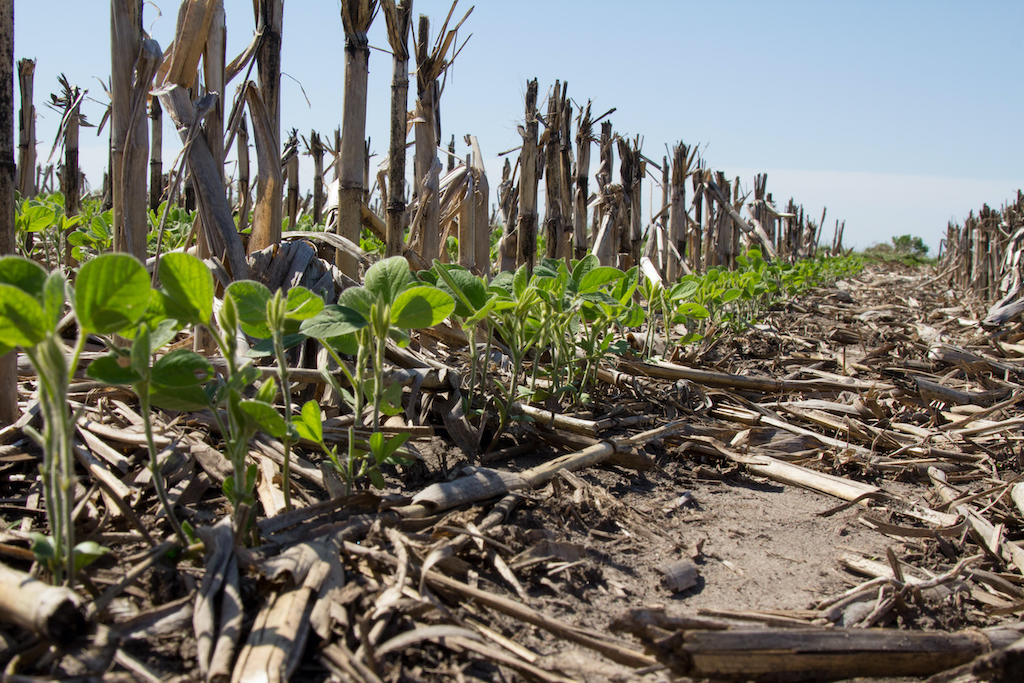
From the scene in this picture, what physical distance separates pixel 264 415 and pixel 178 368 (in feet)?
0.60

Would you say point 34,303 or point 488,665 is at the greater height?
point 34,303

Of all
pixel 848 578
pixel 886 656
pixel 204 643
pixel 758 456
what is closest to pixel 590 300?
pixel 758 456

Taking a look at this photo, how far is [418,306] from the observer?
1531 mm

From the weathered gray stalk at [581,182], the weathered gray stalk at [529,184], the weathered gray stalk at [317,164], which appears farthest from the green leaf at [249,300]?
the weathered gray stalk at [317,164]

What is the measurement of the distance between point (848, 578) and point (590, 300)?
1.07 m

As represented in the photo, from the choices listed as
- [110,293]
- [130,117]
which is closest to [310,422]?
[110,293]

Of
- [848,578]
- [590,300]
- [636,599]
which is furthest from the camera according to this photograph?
[590,300]

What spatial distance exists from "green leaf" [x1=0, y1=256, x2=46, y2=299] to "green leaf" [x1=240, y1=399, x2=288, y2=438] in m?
0.33

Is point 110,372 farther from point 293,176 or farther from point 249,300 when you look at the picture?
point 293,176

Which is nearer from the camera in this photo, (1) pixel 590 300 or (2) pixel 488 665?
(2) pixel 488 665

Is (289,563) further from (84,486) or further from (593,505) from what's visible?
(593,505)

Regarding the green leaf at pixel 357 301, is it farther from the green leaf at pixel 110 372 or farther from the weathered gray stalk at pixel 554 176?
the weathered gray stalk at pixel 554 176

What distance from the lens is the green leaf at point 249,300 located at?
1.33m

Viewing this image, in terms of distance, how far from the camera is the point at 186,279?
4.05 feet
